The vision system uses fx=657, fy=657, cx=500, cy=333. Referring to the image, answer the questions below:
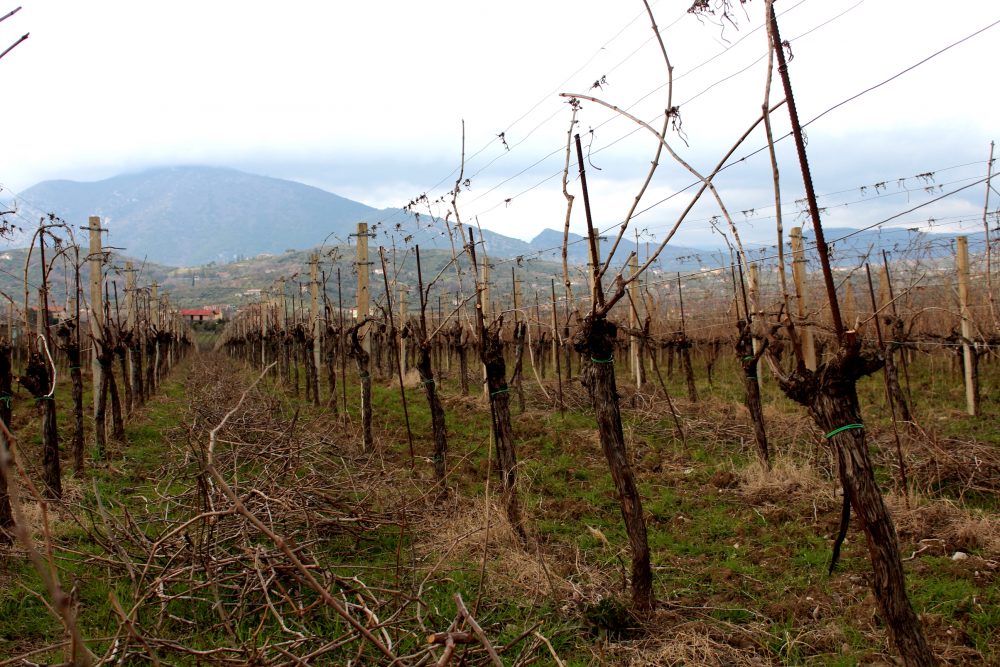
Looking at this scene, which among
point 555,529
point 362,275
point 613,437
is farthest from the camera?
point 362,275

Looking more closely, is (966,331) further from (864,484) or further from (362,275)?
(362,275)

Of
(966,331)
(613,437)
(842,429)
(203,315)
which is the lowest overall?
(613,437)

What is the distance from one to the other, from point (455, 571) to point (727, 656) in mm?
2018

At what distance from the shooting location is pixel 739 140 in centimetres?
323

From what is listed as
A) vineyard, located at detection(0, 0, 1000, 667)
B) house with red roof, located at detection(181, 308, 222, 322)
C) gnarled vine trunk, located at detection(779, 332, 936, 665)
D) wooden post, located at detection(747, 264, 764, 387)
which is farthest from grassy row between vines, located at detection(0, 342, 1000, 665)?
house with red roof, located at detection(181, 308, 222, 322)

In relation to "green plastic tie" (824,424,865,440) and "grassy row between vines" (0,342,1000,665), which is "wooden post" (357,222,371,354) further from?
"green plastic tie" (824,424,865,440)

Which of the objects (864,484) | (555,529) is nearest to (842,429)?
(864,484)

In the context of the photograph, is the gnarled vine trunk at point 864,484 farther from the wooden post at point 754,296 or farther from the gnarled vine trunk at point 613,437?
the gnarled vine trunk at point 613,437

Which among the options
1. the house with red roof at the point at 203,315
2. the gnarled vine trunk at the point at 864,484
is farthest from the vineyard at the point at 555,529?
the house with red roof at the point at 203,315

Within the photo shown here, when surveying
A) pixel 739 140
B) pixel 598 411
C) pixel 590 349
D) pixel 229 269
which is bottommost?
pixel 598 411

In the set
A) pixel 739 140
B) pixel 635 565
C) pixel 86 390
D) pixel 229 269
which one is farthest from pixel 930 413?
pixel 229 269

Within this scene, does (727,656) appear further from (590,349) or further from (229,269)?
(229,269)

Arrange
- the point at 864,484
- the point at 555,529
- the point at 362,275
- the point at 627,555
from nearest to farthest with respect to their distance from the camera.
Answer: the point at 864,484 → the point at 627,555 → the point at 555,529 → the point at 362,275

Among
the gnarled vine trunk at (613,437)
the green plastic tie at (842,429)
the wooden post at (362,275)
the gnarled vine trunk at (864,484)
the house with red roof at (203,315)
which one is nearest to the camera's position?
the gnarled vine trunk at (864,484)
